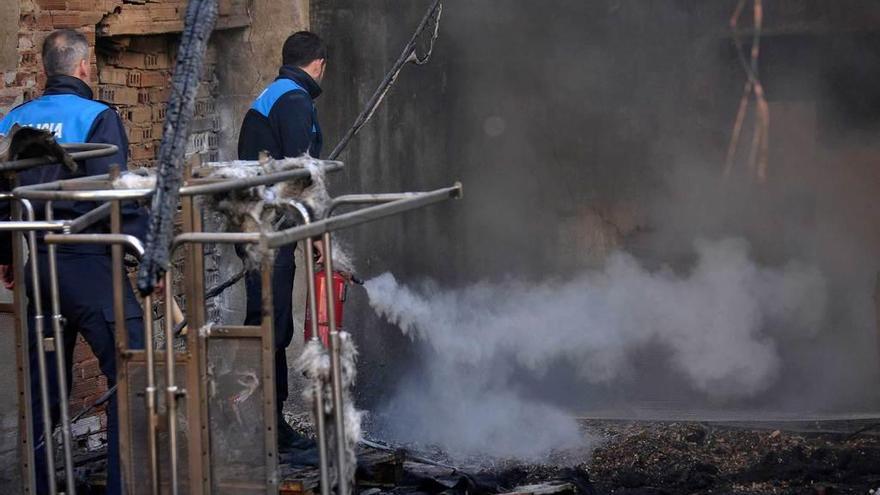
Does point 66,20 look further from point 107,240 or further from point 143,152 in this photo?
point 107,240

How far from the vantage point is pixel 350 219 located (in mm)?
4117

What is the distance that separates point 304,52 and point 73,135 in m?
1.80

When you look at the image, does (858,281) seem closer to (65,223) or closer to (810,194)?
(810,194)

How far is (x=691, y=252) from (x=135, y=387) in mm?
5366

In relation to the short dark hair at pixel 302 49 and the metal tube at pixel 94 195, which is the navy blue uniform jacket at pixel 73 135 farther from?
the short dark hair at pixel 302 49

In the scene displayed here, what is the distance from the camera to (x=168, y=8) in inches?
334

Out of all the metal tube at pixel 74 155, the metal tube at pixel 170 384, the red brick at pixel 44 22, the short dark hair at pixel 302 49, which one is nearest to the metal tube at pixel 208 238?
the metal tube at pixel 170 384

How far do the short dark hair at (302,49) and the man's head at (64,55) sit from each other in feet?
4.70

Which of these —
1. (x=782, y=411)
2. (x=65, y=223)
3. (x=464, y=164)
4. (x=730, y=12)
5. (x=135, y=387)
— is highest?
(x=730, y=12)

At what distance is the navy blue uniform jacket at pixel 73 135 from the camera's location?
5.49m

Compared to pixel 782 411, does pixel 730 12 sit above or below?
above

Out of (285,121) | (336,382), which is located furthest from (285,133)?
(336,382)

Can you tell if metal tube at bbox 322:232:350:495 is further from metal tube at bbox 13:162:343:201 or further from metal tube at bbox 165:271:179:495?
metal tube at bbox 165:271:179:495

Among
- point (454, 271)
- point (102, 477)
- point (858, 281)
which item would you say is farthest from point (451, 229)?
point (102, 477)
